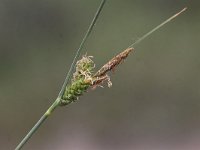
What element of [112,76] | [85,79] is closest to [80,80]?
[85,79]

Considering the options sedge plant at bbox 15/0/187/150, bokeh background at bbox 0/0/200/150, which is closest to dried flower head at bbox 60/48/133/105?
sedge plant at bbox 15/0/187/150

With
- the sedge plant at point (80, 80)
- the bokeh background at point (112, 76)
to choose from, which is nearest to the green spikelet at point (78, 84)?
the sedge plant at point (80, 80)

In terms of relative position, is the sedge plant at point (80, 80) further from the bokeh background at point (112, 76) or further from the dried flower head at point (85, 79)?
the bokeh background at point (112, 76)

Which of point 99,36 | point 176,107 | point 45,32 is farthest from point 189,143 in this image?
point 45,32

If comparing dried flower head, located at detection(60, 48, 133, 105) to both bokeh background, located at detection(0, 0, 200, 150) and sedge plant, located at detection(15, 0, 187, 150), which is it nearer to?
sedge plant, located at detection(15, 0, 187, 150)

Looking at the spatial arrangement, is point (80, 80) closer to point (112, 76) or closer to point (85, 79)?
point (85, 79)
